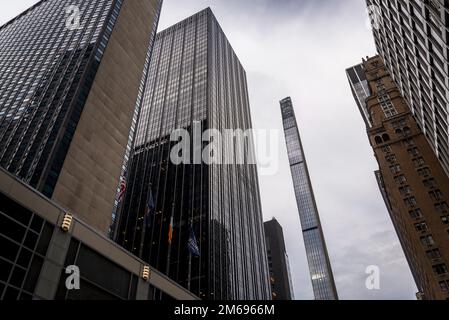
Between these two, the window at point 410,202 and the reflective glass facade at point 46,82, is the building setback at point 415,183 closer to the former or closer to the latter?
the window at point 410,202

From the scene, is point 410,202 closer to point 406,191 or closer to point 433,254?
point 406,191

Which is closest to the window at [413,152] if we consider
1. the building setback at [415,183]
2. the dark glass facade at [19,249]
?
the building setback at [415,183]

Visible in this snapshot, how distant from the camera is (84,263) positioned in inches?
938

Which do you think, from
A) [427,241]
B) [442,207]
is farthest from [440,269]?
[442,207]

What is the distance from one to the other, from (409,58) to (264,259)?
392 feet

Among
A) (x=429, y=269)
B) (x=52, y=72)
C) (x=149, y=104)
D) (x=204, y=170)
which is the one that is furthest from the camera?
(x=149, y=104)

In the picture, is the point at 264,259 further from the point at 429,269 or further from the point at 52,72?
the point at 52,72

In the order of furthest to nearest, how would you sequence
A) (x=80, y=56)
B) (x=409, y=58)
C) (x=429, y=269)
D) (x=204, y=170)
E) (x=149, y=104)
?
(x=149, y=104) < (x=204, y=170) < (x=80, y=56) < (x=429, y=269) < (x=409, y=58)

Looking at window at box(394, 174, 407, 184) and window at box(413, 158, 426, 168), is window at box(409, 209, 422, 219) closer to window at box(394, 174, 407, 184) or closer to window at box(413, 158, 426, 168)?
window at box(394, 174, 407, 184)

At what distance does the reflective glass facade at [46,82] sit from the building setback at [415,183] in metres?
73.5

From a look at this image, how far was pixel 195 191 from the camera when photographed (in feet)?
433

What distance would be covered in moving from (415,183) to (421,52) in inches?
2071

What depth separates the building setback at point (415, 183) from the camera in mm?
73375
